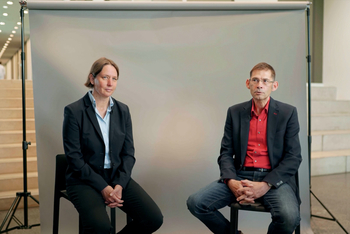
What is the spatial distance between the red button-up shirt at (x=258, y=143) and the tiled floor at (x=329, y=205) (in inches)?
45.2

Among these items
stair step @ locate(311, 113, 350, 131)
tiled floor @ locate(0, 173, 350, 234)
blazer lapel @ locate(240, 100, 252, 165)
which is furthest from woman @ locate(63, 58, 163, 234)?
stair step @ locate(311, 113, 350, 131)

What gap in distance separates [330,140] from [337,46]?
82.5 inches

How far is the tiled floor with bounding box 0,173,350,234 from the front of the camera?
9.11 feet

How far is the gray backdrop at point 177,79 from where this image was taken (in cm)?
246

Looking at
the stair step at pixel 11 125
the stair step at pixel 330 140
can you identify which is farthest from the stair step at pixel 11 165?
the stair step at pixel 330 140

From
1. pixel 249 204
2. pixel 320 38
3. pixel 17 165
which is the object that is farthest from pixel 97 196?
pixel 320 38

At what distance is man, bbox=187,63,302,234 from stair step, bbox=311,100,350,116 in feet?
12.8

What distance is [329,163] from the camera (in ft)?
15.2

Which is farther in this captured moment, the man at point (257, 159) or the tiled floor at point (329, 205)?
the tiled floor at point (329, 205)

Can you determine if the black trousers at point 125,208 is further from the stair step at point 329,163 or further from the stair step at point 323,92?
the stair step at point 323,92

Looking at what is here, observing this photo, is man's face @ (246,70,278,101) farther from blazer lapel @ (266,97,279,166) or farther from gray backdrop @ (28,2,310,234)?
gray backdrop @ (28,2,310,234)

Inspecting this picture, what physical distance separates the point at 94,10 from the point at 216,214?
1.74m

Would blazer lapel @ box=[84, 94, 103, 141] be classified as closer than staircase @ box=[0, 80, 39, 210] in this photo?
Yes

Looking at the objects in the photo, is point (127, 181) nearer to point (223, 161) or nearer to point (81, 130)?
point (81, 130)
